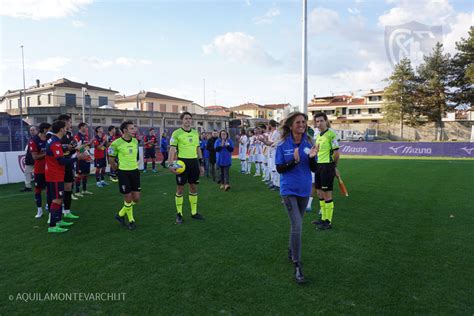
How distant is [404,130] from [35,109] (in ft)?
165

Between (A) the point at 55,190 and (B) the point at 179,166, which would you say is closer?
(A) the point at 55,190

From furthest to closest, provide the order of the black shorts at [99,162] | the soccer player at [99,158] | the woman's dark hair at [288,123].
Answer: the black shorts at [99,162] < the soccer player at [99,158] < the woman's dark hair at [288,123]

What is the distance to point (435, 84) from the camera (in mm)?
46906

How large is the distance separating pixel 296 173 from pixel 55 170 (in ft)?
15.2

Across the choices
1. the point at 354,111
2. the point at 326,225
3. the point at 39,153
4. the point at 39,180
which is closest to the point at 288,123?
the point at 326,225

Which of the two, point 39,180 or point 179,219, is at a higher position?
point 39,180

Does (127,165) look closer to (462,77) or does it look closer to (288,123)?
(288,123)

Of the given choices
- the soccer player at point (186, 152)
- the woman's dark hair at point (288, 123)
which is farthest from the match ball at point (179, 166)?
the woman's dark hair at point (288, 123)

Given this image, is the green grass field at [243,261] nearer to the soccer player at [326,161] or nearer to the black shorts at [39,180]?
the soccer player at [326,161]

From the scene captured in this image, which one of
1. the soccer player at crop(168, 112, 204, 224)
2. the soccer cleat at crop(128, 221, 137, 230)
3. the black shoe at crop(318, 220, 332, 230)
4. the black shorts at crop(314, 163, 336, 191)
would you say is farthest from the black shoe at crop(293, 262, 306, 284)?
the soccer cleat at crop(128, 221, 137, 230)

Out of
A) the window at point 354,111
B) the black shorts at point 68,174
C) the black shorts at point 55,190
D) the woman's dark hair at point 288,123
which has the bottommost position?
the black shorts at point 55,190

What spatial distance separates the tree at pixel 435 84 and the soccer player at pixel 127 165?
50438 mm

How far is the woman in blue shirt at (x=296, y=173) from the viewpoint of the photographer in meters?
3.93

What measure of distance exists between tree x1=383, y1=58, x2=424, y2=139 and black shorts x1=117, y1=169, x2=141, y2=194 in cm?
Result: 5175
